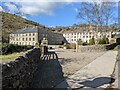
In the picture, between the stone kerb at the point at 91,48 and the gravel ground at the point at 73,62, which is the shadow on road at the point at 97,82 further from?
the stone kerb at the point at 91,48

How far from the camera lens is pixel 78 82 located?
859 centimetres

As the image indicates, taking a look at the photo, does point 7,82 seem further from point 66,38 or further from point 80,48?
point 66,38

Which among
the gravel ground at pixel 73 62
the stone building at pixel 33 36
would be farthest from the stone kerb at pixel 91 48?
the stone building at pixel 33 36

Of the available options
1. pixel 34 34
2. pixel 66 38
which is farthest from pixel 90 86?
pixel 66 38

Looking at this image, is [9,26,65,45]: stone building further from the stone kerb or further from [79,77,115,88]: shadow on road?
[79,77,115,88]: shadow on road

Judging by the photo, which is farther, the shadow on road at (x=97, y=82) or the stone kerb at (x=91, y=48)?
the stone kerb at (x=91, y=48)

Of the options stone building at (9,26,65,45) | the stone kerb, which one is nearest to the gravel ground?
the stone kerb

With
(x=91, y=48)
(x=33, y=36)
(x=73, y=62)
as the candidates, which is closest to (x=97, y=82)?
(x=73, y=62)

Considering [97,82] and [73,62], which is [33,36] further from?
[97,82]

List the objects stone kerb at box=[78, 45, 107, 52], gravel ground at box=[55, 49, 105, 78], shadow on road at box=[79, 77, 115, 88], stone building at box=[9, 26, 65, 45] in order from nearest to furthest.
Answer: shadow on road at box=[79, 77, 115, 88], gravel ground at box=[55, 49, 105, 78], stone kerb at box=[78, 45, 107, 52], stone building at box=[9, 26, 65, 45]

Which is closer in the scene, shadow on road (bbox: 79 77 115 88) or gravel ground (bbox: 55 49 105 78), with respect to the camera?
shadow on road (bbox: 79 77 115 88)

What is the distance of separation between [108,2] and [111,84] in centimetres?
3443

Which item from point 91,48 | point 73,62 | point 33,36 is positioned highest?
point 33,36

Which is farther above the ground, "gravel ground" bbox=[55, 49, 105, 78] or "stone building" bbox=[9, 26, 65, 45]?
"stone building" bbox=[9, 26, 65, 45]
